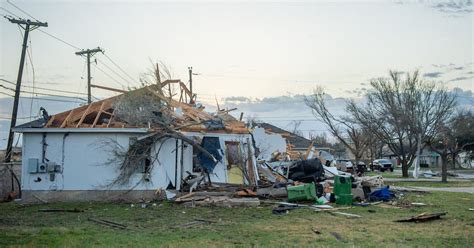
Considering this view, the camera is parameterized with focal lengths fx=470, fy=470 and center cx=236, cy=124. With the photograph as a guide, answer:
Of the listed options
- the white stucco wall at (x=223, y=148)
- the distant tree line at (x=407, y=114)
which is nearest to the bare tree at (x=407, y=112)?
the distant tree line at (x=407, y=114)

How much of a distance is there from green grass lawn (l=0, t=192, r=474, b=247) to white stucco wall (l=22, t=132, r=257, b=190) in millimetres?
2540

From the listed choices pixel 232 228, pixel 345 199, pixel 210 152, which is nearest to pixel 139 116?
pixel 210 152

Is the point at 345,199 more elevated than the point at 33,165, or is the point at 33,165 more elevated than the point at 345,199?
the point at 33,165

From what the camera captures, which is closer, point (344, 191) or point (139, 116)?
point (344, 191)

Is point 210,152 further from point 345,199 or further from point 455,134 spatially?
point 455,134

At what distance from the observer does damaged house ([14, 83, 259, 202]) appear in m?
18.7

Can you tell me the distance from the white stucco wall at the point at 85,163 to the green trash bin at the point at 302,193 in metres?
4.67

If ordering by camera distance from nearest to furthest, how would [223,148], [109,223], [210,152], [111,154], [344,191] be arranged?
[109,223], [344,191], [111,154], [210,152], [223,148]

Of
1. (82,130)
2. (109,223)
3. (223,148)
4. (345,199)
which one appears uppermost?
(82,130)

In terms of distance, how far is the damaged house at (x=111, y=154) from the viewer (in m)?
18.7

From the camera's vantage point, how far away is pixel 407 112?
1575 inches

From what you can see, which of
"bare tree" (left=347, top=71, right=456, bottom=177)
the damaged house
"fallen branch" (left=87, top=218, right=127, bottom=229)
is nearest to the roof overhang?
the damaged house

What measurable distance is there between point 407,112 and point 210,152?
25473 mm

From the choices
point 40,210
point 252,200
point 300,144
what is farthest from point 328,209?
point 300,144
